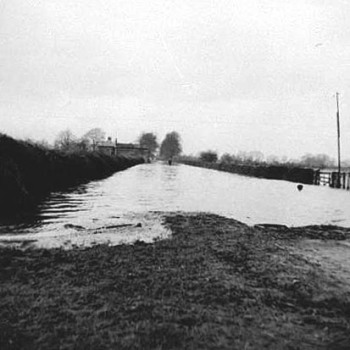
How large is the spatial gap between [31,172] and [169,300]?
65.8 ft

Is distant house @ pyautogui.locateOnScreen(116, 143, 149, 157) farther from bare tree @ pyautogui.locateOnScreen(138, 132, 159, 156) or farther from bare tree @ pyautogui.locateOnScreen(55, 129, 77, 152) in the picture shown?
bare tree @ pyautogui.locateOnScreen(55, 129, 77, 152)

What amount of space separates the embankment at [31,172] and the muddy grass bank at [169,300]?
937 centimetres

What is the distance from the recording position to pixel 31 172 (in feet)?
74.8

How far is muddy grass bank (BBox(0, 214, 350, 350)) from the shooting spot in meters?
3.87

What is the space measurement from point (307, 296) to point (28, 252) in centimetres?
549

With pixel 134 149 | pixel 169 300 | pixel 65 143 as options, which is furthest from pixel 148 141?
pixel 169 300

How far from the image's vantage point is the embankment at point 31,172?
652 inches

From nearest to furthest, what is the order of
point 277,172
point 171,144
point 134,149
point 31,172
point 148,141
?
point 31,172 → point 277,172 → point 134,149 → point 171,144 → point 148,141

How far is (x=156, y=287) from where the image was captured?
5.36 metres

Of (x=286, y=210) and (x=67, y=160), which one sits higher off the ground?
(x=67, y=160)

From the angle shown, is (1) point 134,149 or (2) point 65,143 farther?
(1) point 134,149

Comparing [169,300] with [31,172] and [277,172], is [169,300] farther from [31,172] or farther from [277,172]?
[277,172]

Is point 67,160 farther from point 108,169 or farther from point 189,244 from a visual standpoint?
point 189,244

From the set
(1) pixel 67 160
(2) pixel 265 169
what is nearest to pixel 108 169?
(1) pixel 67 160
